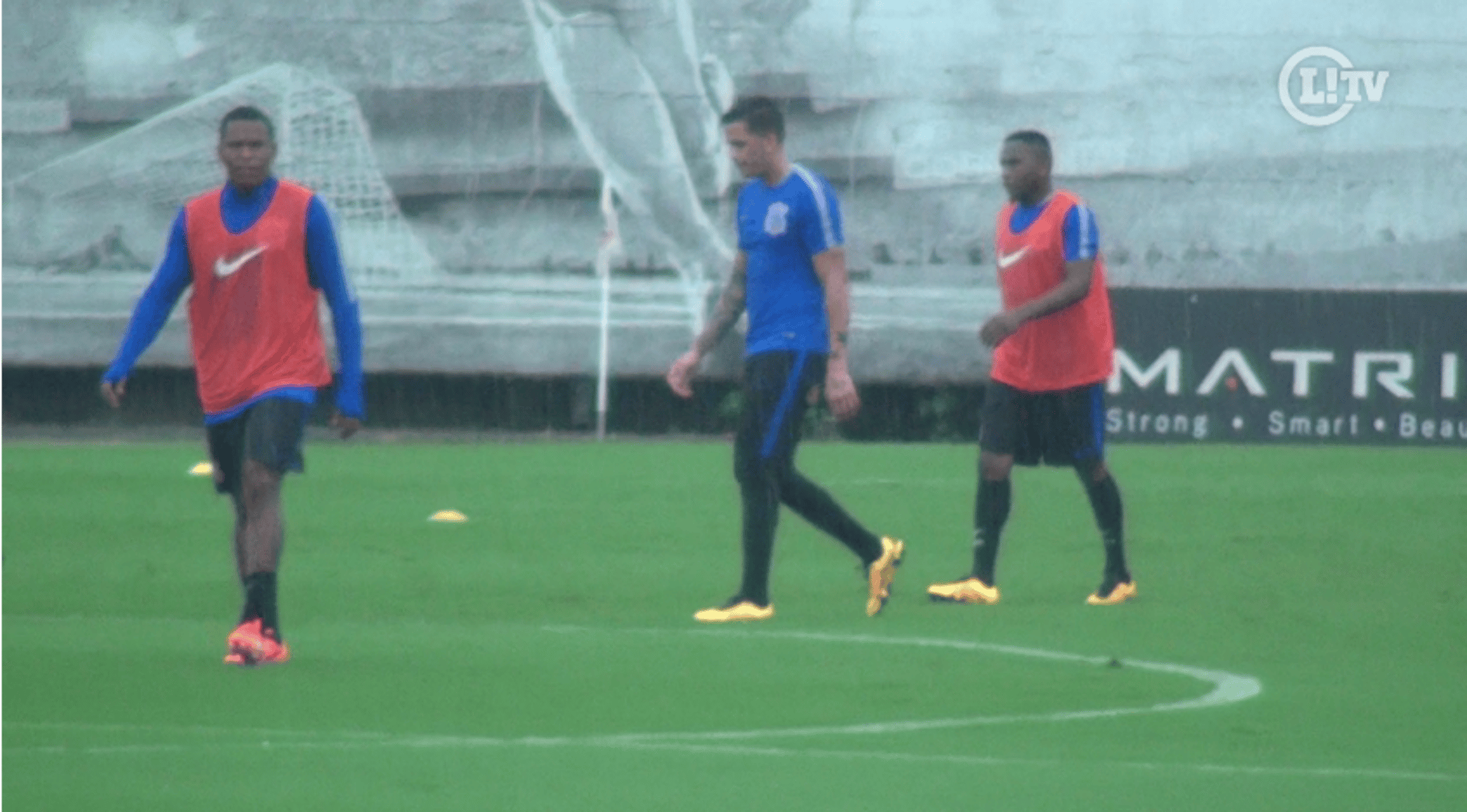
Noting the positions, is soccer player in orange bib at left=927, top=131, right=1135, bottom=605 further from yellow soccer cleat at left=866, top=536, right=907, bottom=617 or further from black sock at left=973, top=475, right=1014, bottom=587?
yellow soccer cleat at left=866, top=536, right=907, bottom=617

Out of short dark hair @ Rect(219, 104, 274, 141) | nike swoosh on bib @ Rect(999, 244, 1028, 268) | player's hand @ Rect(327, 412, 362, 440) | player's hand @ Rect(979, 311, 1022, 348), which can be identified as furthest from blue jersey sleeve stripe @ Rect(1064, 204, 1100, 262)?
short dark hair @ Rect(219, 104, 274, 141)

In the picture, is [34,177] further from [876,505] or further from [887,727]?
[887,727]

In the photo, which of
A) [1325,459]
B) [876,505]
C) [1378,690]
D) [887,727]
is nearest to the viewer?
[887,727]

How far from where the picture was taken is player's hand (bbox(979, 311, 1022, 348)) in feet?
31.2

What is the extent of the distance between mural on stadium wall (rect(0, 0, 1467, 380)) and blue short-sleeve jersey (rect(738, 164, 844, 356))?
12.7m

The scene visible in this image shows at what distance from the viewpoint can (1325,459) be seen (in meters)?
18.7

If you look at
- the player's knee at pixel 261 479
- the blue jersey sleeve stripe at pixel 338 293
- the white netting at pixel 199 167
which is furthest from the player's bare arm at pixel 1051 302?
the white netting at pixel 199 167

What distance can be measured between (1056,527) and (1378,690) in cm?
593

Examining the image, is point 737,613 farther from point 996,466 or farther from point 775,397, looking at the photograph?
point 996,466

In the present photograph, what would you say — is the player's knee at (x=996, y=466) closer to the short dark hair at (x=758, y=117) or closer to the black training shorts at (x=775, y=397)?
the black training shorts at (x=775, y=397)

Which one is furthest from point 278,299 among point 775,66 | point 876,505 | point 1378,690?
point 775,66

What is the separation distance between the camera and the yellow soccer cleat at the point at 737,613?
9.40 meters

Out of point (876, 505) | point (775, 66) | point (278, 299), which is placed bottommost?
point (876, 505)

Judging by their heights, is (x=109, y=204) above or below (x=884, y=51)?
below
